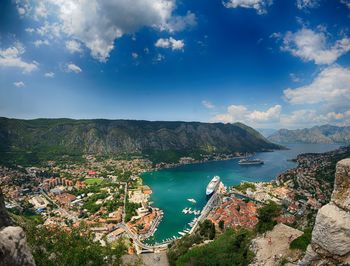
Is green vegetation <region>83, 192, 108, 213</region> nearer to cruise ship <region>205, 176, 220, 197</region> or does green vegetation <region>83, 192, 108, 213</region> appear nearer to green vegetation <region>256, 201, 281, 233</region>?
cruise ship <region>205, 176, 220, 197</region>

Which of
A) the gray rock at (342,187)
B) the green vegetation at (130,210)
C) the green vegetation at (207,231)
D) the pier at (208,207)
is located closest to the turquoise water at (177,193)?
the pier at (208,207)

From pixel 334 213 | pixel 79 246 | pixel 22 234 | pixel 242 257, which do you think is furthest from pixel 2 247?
pixel 242 257

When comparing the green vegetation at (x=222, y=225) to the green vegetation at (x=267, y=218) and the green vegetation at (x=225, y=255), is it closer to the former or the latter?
the green vegetation at (x=225, y=255)

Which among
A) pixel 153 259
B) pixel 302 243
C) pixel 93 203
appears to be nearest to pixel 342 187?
A: pixel 302 243

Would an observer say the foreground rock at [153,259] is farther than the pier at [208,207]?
No

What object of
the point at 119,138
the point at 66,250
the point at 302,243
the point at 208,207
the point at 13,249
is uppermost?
the point at 13,249

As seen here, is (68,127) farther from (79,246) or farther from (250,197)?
(79,246)

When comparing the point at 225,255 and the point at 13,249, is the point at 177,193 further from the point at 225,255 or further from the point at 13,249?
the point at 13,249
